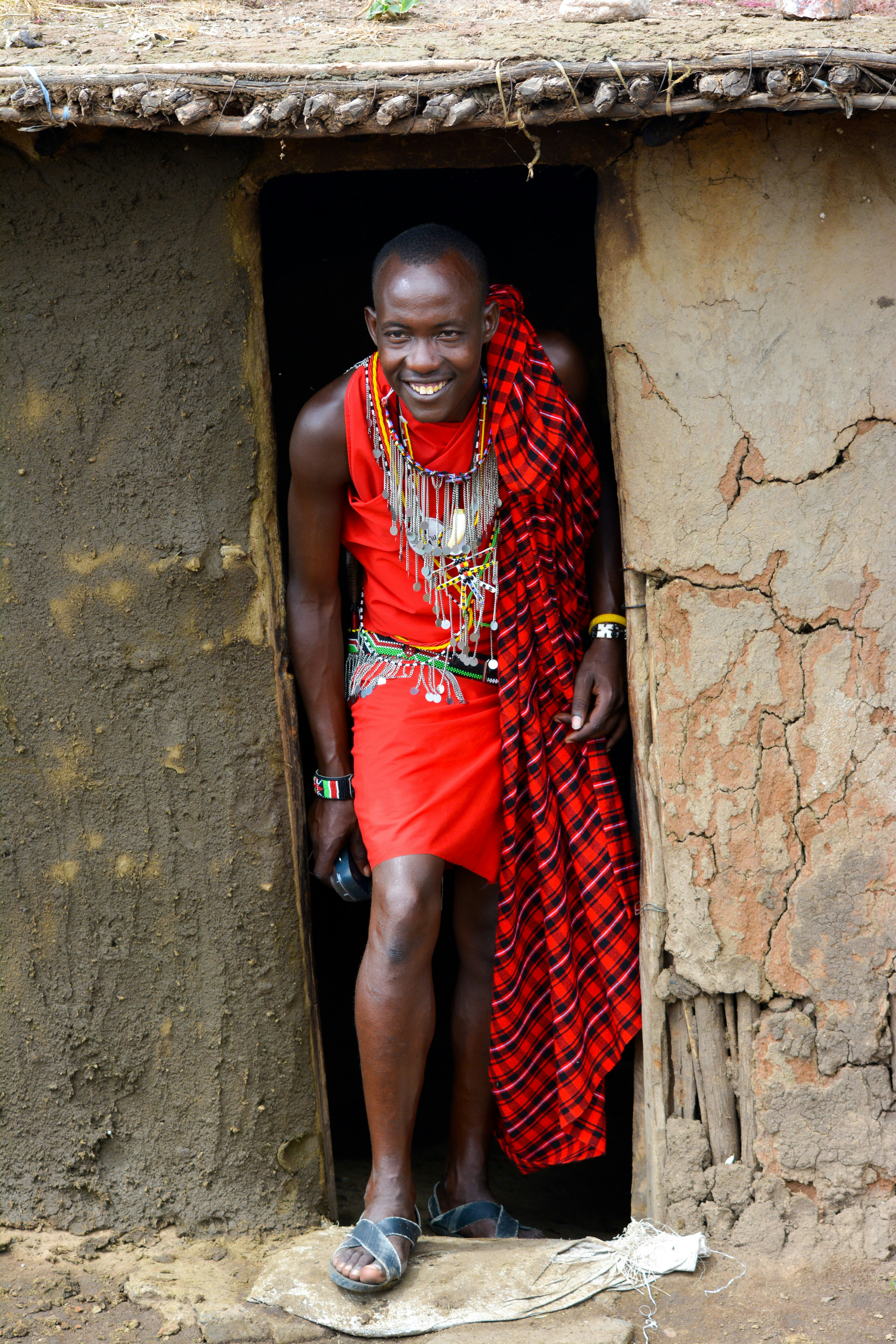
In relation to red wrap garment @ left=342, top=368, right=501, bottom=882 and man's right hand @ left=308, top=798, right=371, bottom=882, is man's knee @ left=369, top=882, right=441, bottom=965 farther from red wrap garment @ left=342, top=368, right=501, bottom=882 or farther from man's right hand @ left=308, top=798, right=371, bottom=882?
man's right hand @ left=308, top=798, right=371, bottom=882

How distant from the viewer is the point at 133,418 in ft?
8.67

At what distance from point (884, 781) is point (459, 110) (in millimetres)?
1588

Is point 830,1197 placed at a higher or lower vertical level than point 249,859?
lower

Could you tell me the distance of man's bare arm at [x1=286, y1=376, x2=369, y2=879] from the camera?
274 cm

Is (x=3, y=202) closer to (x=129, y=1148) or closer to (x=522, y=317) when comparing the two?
(x=522, y=317)

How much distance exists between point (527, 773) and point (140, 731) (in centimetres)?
89

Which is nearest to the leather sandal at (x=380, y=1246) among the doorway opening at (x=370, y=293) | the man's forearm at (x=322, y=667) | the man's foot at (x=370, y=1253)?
the man's foot at (x=370, y=1253)

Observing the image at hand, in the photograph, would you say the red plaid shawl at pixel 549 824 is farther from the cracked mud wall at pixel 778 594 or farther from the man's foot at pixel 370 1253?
the man's foot at pixel 370 1253

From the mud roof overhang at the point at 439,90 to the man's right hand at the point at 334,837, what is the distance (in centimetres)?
149

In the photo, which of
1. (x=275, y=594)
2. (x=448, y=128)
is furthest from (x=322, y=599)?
(x=448, y=128)

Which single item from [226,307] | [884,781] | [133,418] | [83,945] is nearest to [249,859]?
[83,945]

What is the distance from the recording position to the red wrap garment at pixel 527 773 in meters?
2.70

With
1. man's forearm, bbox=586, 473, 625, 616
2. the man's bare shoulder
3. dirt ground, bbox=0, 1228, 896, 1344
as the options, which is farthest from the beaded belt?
dirt ground, bbox=0, 1228, 896, 1344

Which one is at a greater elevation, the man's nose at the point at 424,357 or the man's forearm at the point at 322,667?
the man's nose at the point at 424,357
